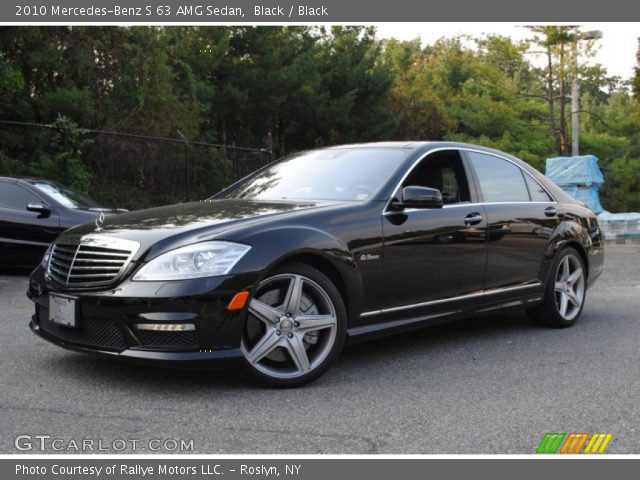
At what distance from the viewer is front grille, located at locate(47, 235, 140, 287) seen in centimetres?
454

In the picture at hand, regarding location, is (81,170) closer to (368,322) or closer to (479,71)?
(368,322)

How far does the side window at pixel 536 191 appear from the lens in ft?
22.6

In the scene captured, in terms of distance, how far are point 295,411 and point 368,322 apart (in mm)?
1072

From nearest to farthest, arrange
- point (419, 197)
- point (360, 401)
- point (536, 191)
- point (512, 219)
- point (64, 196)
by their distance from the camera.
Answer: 1. point (360, 401)
2. point (419, 197)
3. point (512, 219)
4. point (536, 191)
5. point (64, 196)

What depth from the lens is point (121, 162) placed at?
795 inches

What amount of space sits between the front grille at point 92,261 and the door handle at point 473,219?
2528mm

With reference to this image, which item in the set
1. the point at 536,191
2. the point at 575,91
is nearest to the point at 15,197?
the point at 536,191

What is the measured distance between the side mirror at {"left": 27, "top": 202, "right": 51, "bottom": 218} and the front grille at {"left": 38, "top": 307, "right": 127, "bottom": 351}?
6.33 m

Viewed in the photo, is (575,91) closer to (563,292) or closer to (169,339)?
(563,292)

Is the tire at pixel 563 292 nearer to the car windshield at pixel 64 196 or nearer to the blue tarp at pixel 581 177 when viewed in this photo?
the car windshield at pixel 64 196

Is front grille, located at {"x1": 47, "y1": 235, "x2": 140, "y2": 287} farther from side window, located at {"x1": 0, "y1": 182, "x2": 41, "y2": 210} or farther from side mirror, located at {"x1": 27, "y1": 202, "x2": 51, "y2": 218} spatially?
side window, located at {"x1": 0, "y1": 182, "x2": 41, "y2": 210}

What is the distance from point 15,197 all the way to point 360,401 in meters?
7.81

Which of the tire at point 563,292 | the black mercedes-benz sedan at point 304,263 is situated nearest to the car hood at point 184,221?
the black mercedes-benz sedan at point 304,263

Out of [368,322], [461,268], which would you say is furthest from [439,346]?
[368,322]
